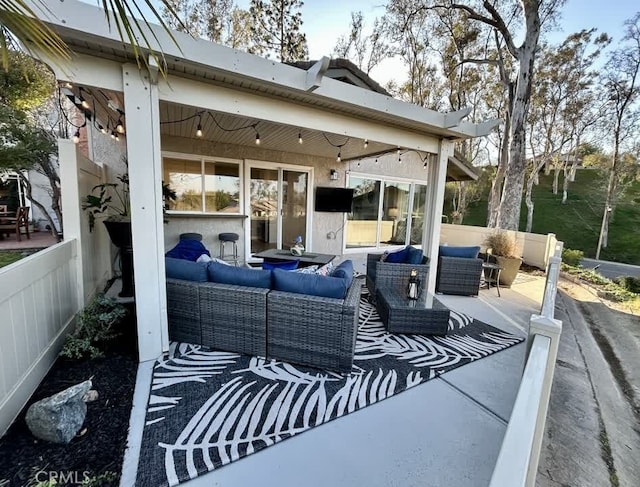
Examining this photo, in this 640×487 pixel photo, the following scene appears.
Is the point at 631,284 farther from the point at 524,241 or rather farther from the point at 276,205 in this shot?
the point at 276,205

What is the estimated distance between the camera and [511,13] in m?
9.00

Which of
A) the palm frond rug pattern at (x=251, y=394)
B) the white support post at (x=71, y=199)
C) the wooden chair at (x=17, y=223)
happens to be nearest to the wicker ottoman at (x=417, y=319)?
the palm frond rug pattern at (x=251, y=394)

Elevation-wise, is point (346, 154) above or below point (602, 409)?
above

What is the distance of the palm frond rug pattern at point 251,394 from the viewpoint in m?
1.77

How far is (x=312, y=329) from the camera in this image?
2617 millimetres

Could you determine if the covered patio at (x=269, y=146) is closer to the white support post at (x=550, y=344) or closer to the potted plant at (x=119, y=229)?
the potted plant at (x=119, y=229)

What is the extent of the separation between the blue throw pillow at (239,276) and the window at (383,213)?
551 centimetres

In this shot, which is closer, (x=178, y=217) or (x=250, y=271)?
(x=250, y=271)

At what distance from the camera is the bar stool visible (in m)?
6.13

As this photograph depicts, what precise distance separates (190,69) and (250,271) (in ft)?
6.13

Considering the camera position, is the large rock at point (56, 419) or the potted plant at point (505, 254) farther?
the potted plant at point (505, 254)

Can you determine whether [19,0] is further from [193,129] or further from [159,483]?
[193,129]

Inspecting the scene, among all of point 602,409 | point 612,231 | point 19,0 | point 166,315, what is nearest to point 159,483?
point 166,315

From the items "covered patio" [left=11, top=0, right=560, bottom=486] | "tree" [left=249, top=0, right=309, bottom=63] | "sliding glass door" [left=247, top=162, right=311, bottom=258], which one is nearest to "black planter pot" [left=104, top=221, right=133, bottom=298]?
"covered patio" [left=11, top=0, right=560, bottom=486]
